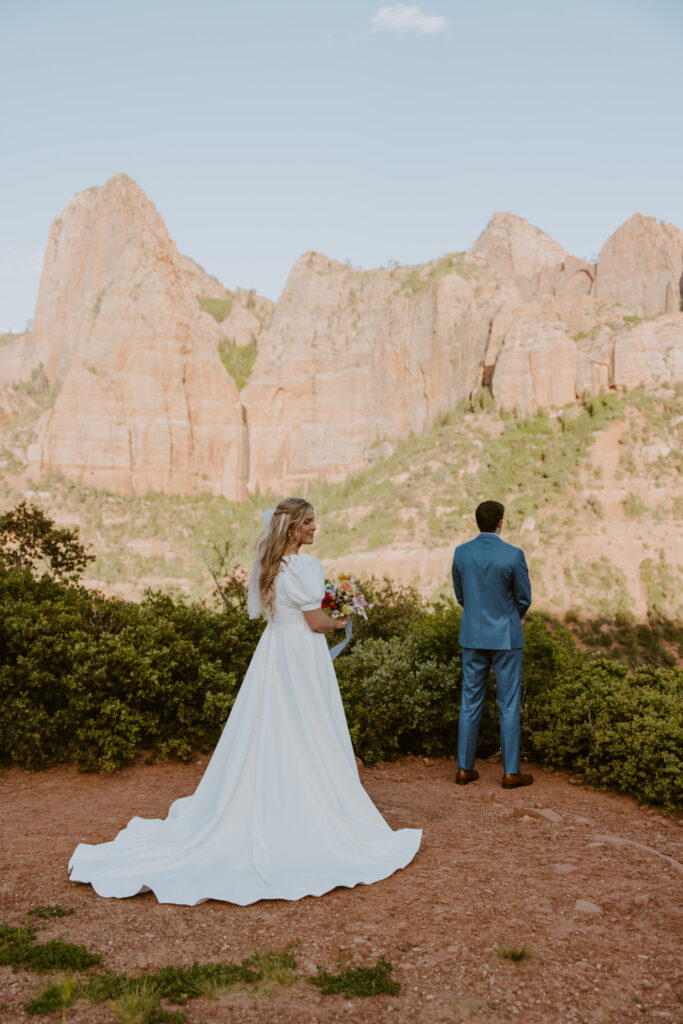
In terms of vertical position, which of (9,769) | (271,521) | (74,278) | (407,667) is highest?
(74,278)

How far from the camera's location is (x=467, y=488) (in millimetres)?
37625

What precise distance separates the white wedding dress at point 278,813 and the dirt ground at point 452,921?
0.12 meters

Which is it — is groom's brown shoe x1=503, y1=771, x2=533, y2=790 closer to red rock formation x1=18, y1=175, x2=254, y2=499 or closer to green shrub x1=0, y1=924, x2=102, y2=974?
green shrub x1=0, y1=924, x2=102, y2=974

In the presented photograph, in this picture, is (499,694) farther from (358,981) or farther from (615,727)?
(358,981)

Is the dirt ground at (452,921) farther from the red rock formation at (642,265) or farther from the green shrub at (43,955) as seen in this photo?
the red rock formation at (642,265)

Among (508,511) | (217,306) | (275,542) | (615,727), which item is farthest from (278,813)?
(217,306)

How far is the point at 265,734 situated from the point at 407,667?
3.48m

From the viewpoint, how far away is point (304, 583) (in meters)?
4.42

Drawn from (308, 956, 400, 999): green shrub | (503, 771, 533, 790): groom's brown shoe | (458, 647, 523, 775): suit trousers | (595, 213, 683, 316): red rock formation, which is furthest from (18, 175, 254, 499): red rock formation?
(308, 956, 400, 999): green shrub

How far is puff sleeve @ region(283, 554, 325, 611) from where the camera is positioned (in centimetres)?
442

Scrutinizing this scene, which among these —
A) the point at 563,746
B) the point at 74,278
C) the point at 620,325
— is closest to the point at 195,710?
the point at 563,746

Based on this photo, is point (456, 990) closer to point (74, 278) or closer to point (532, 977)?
point (532, 977)

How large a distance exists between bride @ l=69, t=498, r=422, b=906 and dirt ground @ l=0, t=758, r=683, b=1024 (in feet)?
Result: 0.46

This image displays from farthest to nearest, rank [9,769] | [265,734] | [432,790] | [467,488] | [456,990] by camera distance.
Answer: [467,488] < [9,769] < [432,790] < [265,734] < [456,990]
